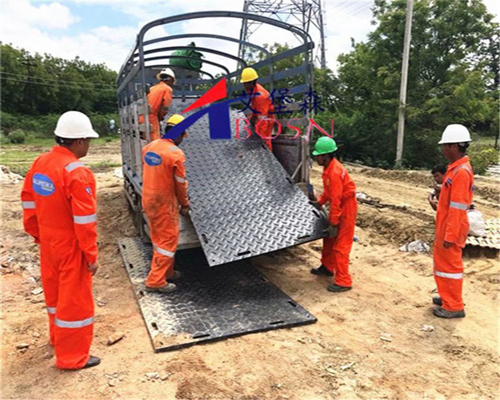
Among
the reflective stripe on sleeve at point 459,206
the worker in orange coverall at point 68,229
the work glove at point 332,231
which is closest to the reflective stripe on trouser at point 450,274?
the reflective stripe on sleeve at point 459,206

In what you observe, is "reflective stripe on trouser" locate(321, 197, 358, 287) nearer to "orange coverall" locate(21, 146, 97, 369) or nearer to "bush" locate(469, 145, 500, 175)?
"orange coverall" locate(21, 146, 97, 369)

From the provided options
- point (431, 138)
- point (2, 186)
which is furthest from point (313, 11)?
point (2, 186)

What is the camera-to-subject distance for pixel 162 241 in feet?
13.7

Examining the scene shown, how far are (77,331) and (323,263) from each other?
3013 millimetres

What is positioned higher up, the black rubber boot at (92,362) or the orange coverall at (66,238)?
the orange coverall at (66,238)

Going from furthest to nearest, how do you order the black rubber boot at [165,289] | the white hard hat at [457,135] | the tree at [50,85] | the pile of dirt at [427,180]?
the tree at [50,85], the pile of dirt at [427,180], the black rubber boot at [165,289], the white hard hat at [457,135]

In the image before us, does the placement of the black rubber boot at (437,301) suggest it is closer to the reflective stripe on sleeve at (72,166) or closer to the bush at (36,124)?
the reflective stripe on sleeve at (72,166)

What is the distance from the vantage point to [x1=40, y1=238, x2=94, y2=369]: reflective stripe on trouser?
291cm

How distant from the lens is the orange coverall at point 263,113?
19.5 feet

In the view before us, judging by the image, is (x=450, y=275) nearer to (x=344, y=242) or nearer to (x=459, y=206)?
(x=459, y=206)

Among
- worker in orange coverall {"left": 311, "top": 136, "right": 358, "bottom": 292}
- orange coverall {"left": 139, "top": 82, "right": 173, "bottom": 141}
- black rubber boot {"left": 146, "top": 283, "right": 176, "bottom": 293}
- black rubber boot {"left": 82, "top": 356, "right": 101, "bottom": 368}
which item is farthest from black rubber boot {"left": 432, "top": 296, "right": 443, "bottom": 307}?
orange coverall {"left": 139, "top": 82, "right": 173, "bottom": 141}

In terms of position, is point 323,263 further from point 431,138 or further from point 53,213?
point 431,138

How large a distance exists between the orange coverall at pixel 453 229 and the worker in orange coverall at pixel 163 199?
261 centimetres

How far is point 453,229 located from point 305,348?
178 cm
